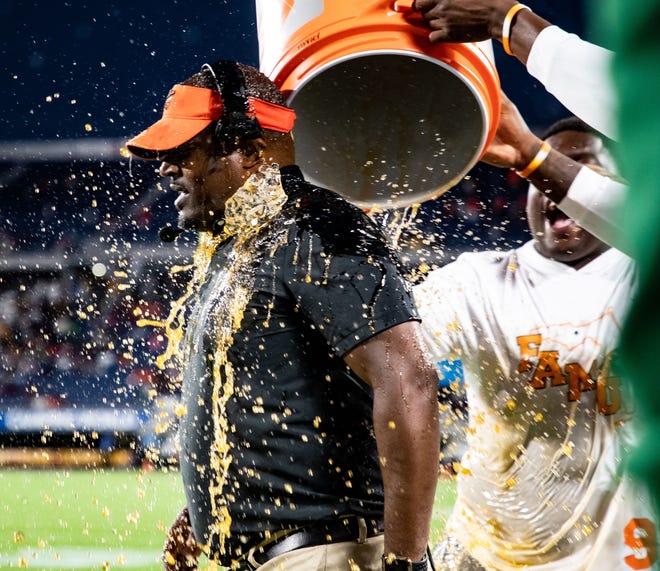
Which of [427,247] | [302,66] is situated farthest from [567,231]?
[427,247]

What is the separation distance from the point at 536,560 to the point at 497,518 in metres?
0.17

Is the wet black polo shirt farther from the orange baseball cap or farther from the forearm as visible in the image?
the orange baseball cap

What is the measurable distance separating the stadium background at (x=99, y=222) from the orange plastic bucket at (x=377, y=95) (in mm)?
9751

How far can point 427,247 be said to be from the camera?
16.6 meters

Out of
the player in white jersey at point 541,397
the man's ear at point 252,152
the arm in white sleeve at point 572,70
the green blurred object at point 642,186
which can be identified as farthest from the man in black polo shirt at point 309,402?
the green blurred object at point 642,186

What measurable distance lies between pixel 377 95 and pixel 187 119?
0.48 m

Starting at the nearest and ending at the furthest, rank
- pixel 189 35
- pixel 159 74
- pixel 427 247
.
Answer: pixel 427 247, pixel 189 35, pixel 159 74

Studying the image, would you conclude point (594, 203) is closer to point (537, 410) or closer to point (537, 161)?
point (537, 161)

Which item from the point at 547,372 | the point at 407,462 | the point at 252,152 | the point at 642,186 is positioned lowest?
the point at 547,372

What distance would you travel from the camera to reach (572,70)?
2.00 metres

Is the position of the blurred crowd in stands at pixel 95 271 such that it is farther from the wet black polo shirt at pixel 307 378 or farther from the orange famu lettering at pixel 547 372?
the wet black polo shirt at pixel 307 378

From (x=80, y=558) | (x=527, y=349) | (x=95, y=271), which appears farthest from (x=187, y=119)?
(x=95, y=271)

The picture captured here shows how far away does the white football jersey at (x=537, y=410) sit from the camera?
8.92ft

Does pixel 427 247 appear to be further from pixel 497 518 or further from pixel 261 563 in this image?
pixel 261 563
